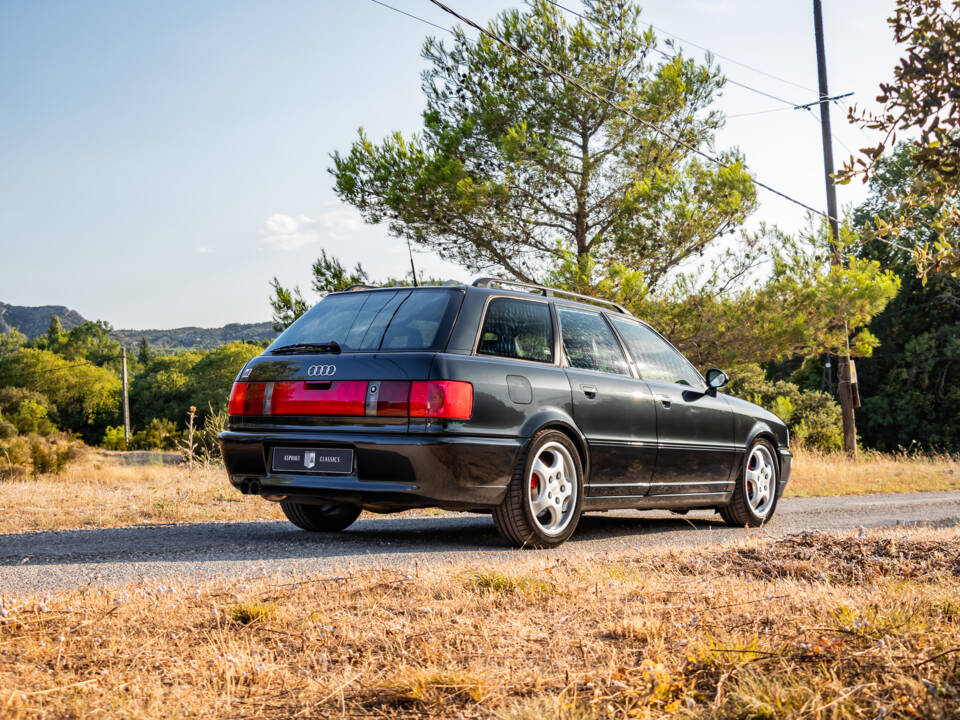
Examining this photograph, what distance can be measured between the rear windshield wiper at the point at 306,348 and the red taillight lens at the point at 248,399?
26cm

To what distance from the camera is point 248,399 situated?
6137mm

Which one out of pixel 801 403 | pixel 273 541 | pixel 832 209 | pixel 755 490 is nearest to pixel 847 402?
pixel 832 209

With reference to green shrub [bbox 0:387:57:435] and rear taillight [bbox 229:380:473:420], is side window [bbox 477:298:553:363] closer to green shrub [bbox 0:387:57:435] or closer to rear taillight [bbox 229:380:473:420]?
rear taillight [bbox 229:380:473:420]

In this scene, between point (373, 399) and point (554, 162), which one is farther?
point (554, 162)

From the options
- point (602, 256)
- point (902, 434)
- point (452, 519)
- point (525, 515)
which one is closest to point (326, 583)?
point (525, 515)

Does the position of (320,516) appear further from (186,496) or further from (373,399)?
(186,496)

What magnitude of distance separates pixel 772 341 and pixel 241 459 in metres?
→ 15.5

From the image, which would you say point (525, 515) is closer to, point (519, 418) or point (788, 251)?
point (519, 418)

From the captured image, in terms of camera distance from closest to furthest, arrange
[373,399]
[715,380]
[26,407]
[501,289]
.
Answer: [373,399], [501,289], [715,380], [26,407]

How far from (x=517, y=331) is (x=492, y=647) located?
333cm

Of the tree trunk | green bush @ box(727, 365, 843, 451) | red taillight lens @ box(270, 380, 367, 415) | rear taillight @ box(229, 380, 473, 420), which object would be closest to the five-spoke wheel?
rear taillight @ box(229, 380, 473, 420)

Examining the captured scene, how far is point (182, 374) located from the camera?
7981 cm

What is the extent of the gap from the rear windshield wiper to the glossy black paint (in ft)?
0.22

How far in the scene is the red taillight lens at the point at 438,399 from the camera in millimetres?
5438
